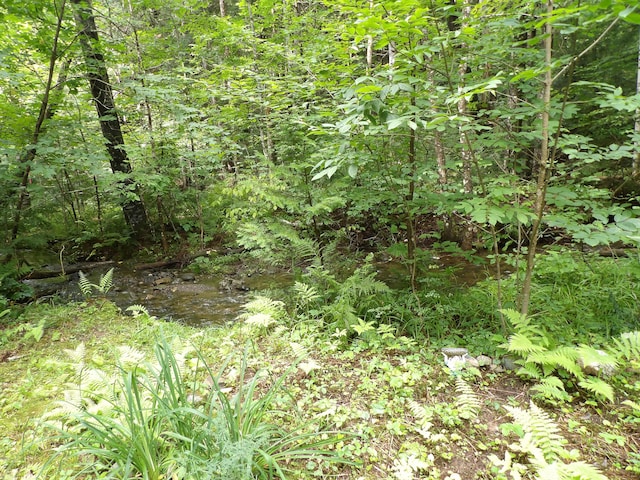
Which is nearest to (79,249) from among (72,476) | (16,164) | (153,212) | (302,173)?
(153,212)

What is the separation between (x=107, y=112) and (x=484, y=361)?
933 centimetres

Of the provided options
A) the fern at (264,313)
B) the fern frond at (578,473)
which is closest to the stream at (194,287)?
the fern at (264,313)

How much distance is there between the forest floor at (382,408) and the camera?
6.51ft

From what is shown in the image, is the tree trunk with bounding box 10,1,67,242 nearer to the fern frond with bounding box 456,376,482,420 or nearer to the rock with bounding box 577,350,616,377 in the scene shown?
the fern frond with bounding box 456,376,482,420

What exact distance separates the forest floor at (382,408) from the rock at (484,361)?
0.14m

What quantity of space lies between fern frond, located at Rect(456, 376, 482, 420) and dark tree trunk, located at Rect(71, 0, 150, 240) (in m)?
6.37

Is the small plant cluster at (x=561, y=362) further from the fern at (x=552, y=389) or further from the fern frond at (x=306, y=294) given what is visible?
the fern frond at (x=306, y=294)

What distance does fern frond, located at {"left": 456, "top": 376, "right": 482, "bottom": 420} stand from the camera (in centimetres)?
235

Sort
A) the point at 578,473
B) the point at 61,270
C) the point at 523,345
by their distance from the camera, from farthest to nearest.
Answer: the point at 61,270
the point at 523,345
the point at 578,473

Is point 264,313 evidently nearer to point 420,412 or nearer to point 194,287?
point 420,412

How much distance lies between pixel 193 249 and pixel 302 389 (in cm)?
814

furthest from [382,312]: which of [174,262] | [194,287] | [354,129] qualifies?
[174,262]

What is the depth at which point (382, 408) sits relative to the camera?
97.0 inches

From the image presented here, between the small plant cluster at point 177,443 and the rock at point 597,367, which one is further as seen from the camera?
the rock at point 597,367
